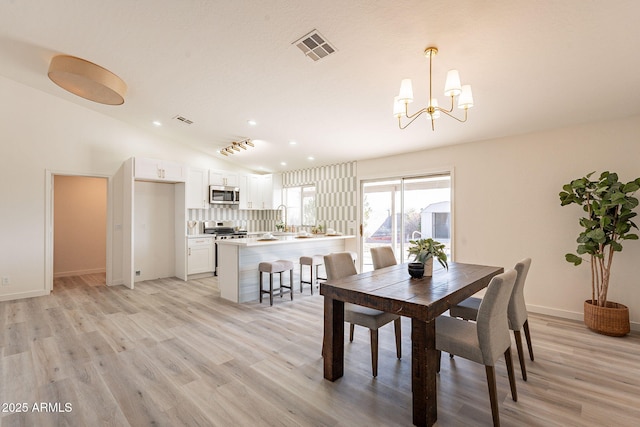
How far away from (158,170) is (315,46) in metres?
4.23

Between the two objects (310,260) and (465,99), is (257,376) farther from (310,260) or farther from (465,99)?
(465,99)

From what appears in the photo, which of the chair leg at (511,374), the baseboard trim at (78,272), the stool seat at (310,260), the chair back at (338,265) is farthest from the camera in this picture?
the baseboard trim at (78,272)

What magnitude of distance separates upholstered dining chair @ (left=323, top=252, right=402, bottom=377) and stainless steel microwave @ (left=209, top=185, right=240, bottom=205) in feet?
14.7

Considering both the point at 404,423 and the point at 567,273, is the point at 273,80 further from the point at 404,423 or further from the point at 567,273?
the point at 567,273

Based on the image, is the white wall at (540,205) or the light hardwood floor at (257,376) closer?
the light hardwood floor at (257,376)

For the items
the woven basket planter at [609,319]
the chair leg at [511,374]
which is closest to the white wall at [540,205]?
the woven basket planter at [609,319]

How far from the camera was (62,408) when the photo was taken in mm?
1973

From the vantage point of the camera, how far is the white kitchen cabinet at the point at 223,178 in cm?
654

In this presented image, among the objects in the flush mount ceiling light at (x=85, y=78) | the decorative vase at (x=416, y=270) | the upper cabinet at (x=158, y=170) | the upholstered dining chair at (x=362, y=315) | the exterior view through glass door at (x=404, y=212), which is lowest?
the upholstered dining chair at (x=362, y=315)

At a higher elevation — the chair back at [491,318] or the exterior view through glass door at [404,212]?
the exterior view through glass door at [404,212]

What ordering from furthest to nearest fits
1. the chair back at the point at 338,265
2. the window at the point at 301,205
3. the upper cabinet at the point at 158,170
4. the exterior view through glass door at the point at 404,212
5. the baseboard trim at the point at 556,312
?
1. the window at the point at 301,205
2. the upper cabinet at the point at 158,170
3. the exterior view through glass door at the point at 404,212
4. the baseboard trim at the point at 556,312
5. the chair back at the point at 338,265

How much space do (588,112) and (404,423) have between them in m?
3.87

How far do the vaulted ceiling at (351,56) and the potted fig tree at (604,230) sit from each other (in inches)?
35.5

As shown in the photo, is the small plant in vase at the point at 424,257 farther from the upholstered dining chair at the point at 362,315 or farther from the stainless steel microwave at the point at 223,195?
the stainless steel microwave at the point at 223,195
